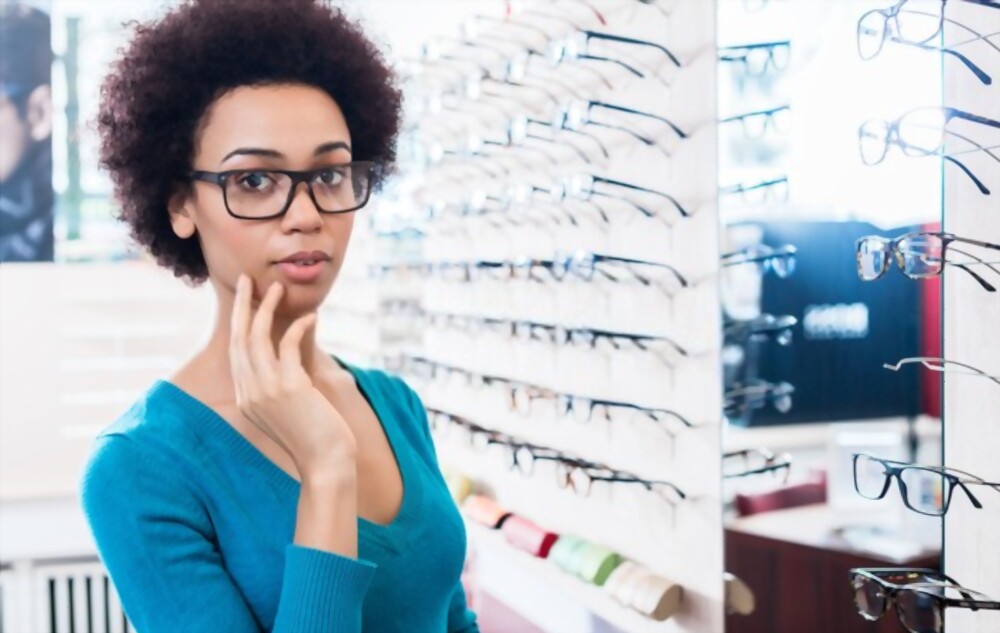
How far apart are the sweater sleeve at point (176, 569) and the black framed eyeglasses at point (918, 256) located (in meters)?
0.59

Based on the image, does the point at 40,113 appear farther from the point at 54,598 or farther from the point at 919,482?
the point at 919,482

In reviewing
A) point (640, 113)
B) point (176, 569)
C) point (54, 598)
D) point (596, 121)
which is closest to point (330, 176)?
point (176, 569)

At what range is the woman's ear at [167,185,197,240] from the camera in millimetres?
1200

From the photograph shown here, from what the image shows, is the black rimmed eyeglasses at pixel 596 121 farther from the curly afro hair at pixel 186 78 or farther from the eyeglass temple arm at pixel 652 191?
the curly afro hair at pixel 186 78

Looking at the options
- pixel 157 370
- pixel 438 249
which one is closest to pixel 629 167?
pixel 438 249

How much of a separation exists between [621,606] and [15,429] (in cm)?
189

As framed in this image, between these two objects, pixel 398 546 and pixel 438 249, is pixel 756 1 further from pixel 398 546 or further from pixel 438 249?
pixel 438 249

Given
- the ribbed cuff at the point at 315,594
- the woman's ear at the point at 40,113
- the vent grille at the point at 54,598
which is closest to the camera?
the ribbed cuff at the point at 315,594

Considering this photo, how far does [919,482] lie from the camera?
1.17 meters

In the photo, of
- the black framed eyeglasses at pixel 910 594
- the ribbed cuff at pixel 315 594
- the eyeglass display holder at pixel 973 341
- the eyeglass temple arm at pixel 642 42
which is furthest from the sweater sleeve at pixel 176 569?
the eyeglass temple arm at pixel 642 42

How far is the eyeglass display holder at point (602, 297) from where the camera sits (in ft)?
4.91

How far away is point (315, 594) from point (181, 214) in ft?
1.55

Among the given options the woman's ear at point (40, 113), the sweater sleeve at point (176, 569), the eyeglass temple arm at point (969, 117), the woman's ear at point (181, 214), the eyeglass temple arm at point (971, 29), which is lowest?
the sweater sleeve at point (176, 569)

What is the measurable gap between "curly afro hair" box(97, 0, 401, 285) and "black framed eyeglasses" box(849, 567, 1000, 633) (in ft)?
2.65
